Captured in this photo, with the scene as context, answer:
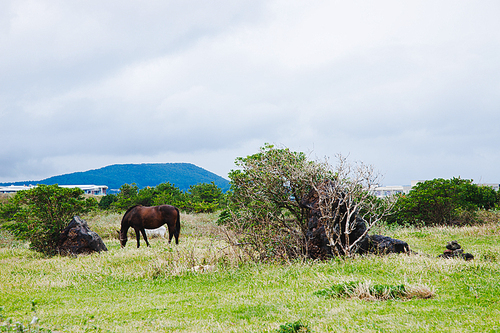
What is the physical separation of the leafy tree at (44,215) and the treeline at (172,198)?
1852 cm

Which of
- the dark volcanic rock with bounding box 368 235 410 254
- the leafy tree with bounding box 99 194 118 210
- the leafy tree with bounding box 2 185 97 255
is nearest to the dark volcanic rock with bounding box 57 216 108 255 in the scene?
the leafy tree with bounding box 2 185 97 255

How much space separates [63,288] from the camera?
29.2 feet

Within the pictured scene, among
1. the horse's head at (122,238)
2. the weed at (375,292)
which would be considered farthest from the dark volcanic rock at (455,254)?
the horse's head at (122,238)

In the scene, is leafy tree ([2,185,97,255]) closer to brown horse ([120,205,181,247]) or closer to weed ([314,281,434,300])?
brown horse ([120,205,181,247])

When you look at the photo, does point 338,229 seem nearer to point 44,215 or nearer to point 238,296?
point 238,296

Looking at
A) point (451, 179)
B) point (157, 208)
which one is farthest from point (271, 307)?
point (451, 179)

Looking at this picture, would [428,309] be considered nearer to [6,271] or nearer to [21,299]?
[21,299]

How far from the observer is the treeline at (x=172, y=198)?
37.8 metres

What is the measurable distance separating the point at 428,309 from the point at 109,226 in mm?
21278

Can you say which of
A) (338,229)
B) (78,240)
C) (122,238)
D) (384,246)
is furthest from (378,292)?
(122,238)

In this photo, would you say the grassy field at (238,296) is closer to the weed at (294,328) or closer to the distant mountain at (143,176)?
the weed at (294,328)

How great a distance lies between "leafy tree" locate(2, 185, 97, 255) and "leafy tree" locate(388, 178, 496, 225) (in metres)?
18.6

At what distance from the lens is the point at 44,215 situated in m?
16.4

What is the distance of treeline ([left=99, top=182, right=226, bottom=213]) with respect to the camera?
3784 cm
